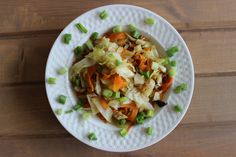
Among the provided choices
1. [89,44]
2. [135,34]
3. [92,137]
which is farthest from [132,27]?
[92,137]

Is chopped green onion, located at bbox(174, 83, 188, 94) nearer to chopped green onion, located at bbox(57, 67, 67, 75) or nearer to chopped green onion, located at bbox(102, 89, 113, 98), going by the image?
chopped green onion, located at bbox(102, 89, 113, 98)

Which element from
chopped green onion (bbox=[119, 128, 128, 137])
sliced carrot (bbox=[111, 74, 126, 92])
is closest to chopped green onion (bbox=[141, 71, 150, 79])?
sliced carrot (bbox=[111, 74, 126, 92])

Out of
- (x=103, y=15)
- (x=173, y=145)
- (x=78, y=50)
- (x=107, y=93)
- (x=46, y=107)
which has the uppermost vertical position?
(x=103, y=15)

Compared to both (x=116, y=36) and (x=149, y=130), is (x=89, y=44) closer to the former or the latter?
(x=116, y=36)

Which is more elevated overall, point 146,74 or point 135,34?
point 135,34

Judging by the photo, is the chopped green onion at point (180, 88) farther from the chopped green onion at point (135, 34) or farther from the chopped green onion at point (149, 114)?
the chopped green onion at point (135, 34)

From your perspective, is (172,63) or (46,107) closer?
(172,63)

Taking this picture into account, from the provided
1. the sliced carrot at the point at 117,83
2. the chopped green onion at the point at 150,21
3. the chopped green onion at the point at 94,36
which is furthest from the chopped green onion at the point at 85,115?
the chopped green onion at the point at 150,21
